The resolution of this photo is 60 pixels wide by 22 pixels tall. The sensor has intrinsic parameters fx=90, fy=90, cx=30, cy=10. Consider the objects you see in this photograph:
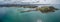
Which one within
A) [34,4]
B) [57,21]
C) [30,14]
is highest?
[34,4]

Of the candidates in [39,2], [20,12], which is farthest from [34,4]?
[20,12]

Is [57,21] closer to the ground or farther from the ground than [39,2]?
closer to the ground

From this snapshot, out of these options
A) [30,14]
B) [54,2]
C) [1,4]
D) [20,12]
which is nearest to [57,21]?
[54,2]

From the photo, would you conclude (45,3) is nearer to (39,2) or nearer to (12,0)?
(39,2)

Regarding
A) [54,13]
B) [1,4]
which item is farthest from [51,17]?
[1,4]

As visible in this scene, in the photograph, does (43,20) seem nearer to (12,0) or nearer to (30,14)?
(30,14)

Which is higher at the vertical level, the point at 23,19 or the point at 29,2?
the point at 29,2
